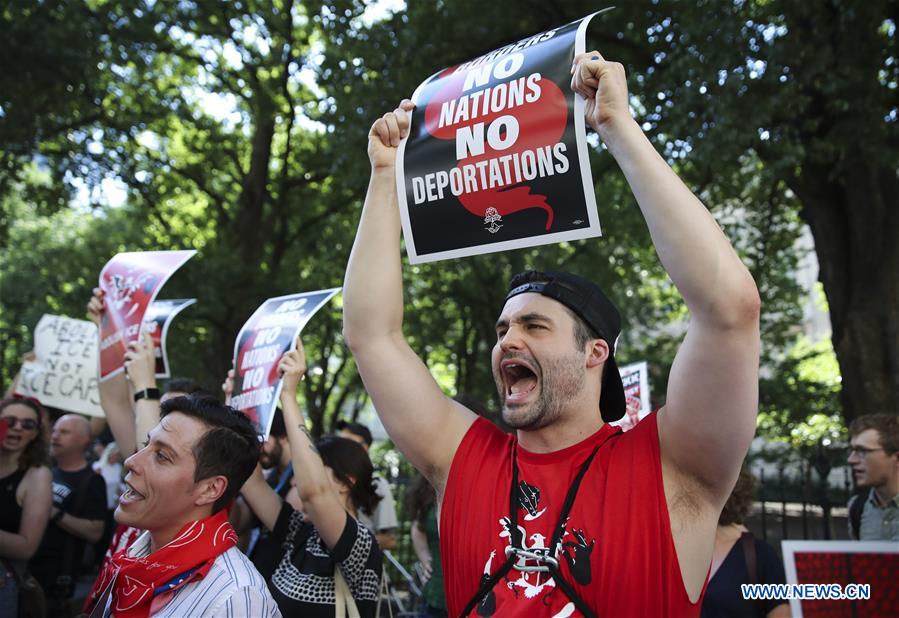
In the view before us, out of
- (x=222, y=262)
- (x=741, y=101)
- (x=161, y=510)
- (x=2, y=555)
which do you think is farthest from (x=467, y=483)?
(x=222, y=262)

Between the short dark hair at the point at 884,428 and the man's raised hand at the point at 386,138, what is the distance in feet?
11.5

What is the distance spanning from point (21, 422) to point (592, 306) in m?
3.74

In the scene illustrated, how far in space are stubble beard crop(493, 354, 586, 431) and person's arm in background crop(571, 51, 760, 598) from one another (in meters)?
0.29

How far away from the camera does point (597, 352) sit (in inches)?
96.7

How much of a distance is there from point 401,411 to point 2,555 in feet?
9.99

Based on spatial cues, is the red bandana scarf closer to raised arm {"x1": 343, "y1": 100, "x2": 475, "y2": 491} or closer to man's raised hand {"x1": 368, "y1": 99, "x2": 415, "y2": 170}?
raised arm {"x1": 343, "y1": 100, "x2": 475, "y2": 491}

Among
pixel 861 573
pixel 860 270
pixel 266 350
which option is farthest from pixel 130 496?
pixel 860 270

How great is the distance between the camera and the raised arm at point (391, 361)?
2402 mm

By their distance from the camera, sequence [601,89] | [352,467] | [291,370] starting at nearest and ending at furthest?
[601,89], [291,370], [352,467]

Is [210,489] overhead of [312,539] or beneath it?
overhead

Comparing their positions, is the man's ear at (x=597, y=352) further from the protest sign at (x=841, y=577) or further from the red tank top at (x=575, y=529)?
the protest sign at (x=841, y=577)

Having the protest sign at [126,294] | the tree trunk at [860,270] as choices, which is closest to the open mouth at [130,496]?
the protest sign at [126,294]

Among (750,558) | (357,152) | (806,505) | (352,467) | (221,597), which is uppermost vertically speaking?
(357,152)

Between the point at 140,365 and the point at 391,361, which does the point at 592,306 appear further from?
the point at 140,365
